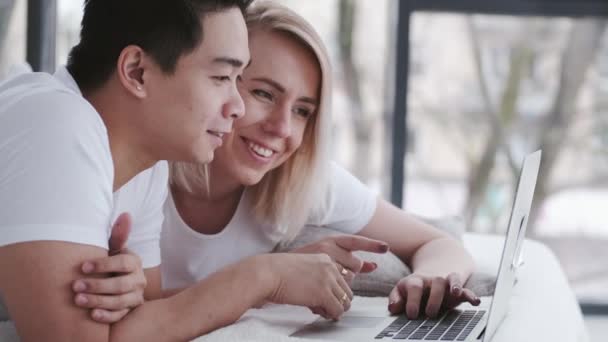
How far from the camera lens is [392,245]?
2242 millimetres

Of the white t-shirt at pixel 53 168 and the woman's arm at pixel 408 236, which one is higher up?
the white t-shirt at pixel 53 168

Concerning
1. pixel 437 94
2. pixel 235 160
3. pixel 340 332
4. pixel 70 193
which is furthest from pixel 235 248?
pixel 437 94

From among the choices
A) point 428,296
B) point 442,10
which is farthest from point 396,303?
point 442,10

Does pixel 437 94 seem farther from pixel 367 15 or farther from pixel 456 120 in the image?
pixel 367 15

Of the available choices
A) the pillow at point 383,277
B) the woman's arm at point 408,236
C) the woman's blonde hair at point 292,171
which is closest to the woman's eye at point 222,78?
the woman's blonde hair at point 292,171

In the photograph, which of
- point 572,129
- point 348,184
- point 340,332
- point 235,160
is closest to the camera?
point 340,332

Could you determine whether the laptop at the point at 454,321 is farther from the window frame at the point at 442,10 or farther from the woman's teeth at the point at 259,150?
the window frame at the point at 442,10

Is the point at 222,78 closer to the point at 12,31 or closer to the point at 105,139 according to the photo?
the point at 105,139

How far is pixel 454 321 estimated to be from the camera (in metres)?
1.63

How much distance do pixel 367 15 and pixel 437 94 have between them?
1.47ft

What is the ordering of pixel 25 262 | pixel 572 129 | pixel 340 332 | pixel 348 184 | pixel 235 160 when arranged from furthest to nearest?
pixel 572 129
pixel 348 184
pixel 235 160
pixel 340 332
pixel 25 262

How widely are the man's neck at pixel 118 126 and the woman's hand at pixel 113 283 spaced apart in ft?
0.48

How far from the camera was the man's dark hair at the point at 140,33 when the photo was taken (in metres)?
1.51

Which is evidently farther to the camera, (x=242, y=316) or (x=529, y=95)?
(x=529, y=95)
